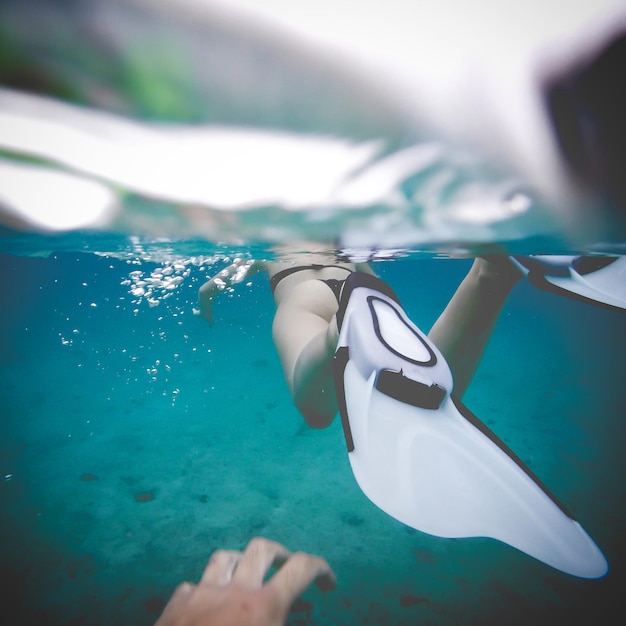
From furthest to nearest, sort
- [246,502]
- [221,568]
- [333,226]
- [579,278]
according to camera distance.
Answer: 1. [246,502]
2. [333,226]
3. [579,278]
4. [221,568]

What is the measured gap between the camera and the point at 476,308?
10.3ft

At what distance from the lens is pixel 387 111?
1508mm

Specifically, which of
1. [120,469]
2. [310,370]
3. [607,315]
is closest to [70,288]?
[120,469]

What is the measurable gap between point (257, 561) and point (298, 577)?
0.35m

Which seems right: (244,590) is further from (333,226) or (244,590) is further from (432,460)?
(333,226)

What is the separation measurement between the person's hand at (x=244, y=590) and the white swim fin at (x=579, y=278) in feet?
10.6

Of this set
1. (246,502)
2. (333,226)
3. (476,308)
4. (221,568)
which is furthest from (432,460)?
(246,502)

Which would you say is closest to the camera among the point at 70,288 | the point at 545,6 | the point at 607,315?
the point at 545,6

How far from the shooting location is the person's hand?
6.57ft

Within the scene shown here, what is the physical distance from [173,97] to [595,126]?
Result: 1.94 metres

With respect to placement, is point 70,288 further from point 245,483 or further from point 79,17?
point 79,17

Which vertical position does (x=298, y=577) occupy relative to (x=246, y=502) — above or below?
above

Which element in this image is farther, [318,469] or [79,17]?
[318,469]

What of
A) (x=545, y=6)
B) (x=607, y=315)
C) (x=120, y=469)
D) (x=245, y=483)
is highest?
(x=545, y=6)
